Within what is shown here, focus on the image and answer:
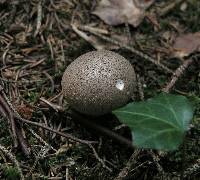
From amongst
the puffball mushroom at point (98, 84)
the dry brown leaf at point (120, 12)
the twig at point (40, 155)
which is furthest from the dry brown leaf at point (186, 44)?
the twig at point (40, 155)

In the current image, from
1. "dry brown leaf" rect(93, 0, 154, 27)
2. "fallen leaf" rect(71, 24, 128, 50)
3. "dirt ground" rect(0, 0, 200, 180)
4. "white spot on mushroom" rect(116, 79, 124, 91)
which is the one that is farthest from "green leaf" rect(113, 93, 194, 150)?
"dry brown leaf" rect(93, 0, 154, 27)

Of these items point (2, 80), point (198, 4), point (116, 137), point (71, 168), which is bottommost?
point (71, 168)

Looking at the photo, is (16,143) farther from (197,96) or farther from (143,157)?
(197,96)

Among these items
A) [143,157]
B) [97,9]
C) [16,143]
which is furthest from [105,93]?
[97,9]

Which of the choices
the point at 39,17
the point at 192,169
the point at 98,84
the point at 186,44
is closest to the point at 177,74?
the point at 186,44

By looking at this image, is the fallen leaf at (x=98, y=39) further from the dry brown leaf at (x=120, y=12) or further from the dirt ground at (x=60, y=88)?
the dry brown leaf at (x=120, y=12)

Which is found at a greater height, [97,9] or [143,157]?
[97,9]
